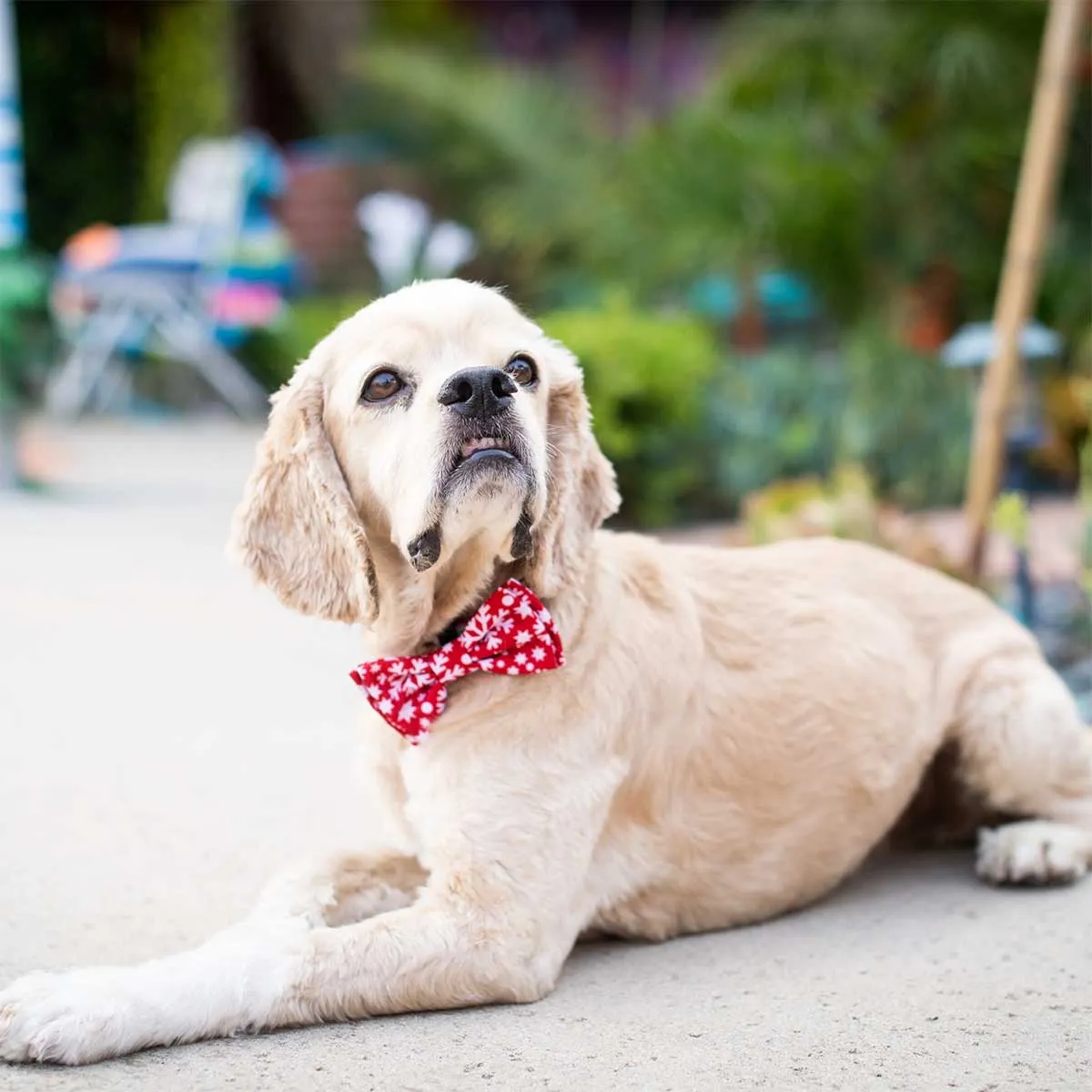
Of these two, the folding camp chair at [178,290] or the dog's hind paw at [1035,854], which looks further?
the folding camp chair at [178,290]

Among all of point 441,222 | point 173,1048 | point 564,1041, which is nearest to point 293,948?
point 173,1048

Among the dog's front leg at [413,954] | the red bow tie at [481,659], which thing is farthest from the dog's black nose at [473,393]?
the dog's front leg at [413,954]

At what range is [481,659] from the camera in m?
3.17

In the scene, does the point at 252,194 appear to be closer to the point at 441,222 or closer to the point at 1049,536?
the point at 441,222

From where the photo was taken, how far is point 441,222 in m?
15.7

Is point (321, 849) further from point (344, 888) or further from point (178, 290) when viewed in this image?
point (178, 290)

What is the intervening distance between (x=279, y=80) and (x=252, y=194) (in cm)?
537

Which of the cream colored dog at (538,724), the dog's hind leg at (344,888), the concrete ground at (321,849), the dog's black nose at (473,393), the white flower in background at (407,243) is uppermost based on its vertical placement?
the white flower in background at (407,243)

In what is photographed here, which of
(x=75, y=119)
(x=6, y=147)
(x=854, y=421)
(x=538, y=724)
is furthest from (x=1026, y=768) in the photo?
(x=75, y=119)

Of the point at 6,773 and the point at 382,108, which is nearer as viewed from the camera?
the point at 6,773

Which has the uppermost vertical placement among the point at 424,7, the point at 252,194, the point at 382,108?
the point at 424,7

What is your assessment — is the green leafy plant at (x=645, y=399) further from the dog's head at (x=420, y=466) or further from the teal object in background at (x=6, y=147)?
the dog's head at (x=420, y=466)

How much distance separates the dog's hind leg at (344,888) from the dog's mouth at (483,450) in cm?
97

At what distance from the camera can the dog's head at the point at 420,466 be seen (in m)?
3.10
